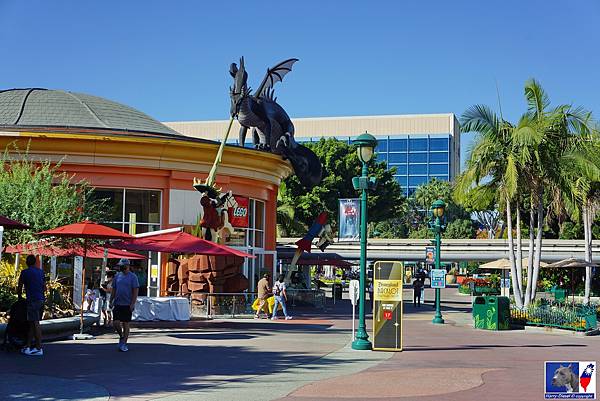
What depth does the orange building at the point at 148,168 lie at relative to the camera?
1200 inches

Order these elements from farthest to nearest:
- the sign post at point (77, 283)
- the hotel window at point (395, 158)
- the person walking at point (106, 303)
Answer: the hotel window at point (395, 158)
the sign post at point (77, 283)
the person walking at point (106, 303)

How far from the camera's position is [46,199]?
23.0m

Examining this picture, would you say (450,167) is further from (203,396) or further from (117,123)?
(203,396)

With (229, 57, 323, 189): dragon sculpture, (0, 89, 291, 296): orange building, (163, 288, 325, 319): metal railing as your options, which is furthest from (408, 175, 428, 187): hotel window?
(163, 288, 325, 319): metal railing

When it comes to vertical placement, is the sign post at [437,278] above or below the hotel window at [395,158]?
below

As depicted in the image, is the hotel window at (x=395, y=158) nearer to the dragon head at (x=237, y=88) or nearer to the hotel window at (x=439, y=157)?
the hotel window at (x=439, y=157)

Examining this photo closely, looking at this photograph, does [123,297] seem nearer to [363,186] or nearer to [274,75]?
[363,186]

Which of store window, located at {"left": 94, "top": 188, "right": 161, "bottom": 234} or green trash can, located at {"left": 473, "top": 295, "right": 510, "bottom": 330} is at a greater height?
store window, located at {"left": 94, "top": 188, "right": 161, "bottom": 234}

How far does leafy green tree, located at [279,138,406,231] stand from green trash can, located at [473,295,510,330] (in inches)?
1405

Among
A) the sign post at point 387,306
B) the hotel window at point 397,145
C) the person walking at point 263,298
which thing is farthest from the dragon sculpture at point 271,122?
the hotel window at point 397,145

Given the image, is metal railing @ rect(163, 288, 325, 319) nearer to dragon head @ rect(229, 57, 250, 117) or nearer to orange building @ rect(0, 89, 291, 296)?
orange building @ rect(0, 89, 291, 296)

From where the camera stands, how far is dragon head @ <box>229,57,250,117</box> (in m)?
32.7

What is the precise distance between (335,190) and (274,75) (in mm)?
27890

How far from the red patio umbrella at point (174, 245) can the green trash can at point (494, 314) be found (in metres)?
7.83
